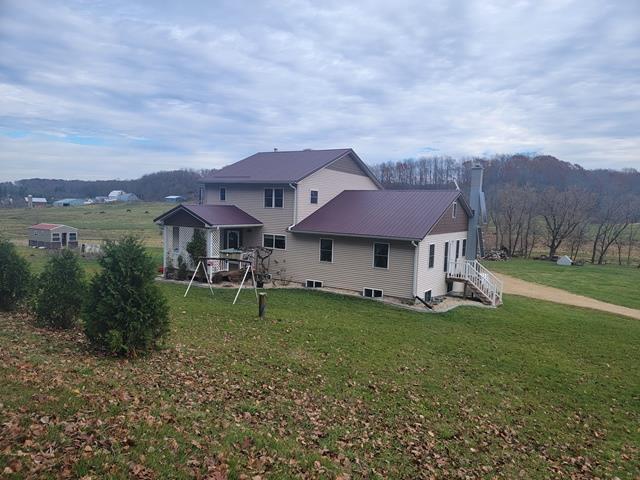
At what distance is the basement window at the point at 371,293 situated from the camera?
1852 centimetres

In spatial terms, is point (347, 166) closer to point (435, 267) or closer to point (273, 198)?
point (273, 198)

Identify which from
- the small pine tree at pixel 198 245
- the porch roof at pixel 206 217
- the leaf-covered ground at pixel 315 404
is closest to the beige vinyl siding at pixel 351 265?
the porch roof at pixel 206 217

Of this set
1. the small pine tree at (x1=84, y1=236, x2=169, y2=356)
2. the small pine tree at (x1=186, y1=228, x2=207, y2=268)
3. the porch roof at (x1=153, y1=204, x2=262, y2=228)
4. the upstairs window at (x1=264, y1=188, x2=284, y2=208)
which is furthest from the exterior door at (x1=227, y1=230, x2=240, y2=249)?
the small pine tree at (x1=84, y1=236, x2=169, y2=356)

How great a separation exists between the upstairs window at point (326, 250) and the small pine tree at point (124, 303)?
11.8 m

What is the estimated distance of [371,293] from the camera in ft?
61.3

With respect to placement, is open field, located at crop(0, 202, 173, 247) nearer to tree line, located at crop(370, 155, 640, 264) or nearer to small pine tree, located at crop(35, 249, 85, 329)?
small pine tree, located at crop(35, 249, 85, 329)

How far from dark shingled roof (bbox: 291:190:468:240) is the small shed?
2080 cm

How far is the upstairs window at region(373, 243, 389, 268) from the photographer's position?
1825 cm

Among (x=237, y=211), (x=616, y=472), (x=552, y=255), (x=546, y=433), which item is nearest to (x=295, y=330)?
(x=546, y=433)

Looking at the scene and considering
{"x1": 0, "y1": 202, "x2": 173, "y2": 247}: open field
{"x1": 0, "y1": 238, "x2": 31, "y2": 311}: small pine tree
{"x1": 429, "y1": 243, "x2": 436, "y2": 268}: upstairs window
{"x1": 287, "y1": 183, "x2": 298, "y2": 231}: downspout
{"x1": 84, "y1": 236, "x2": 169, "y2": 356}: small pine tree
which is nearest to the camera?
{"x1": 84, "y1": 236, "x2": 169, "y2": 356}: small pine tree

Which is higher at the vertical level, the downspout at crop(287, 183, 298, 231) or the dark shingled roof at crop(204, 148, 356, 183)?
the dark shingled roof at crop(204, 148, 356, 183)

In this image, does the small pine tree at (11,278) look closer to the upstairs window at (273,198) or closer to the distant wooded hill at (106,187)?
the upstairs window at (273,198)

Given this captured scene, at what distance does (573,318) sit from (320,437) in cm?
1489

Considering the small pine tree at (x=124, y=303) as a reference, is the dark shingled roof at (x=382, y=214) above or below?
above
